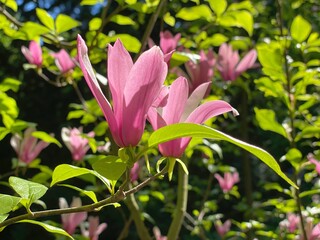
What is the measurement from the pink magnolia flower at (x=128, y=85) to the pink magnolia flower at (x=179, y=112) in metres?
0.04

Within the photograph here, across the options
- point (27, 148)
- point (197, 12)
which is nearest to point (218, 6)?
point (197, 12)

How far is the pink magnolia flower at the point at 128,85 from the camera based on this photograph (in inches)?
21.8

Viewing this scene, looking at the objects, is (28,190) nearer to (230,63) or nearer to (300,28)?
(300,28)

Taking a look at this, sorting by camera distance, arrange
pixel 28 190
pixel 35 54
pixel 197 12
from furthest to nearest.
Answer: pixel 35 54, pixel 197 12, pixel 28 190

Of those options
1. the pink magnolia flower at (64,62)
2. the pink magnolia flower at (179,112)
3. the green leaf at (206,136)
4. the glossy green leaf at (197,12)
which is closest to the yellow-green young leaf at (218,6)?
the glossy green leaf at (197,12)

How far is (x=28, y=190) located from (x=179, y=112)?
0.21 meters

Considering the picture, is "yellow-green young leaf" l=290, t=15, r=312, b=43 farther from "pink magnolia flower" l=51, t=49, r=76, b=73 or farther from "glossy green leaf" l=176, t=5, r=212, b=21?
"pink magnolia flower" l=51, t=49, r=76, b=73

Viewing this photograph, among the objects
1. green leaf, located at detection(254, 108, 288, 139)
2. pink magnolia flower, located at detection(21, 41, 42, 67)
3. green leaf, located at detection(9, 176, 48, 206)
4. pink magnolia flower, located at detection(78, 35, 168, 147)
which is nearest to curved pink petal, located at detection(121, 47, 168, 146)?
pink magnolia flower, located at detection(78, 35, 168, 147)

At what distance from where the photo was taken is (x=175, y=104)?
2.02 ft

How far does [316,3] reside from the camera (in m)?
1.76

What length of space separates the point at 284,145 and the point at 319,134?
2.65 ft

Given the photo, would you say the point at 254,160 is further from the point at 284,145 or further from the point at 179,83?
the point at 179,83

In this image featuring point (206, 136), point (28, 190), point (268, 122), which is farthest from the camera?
point (268, 122)

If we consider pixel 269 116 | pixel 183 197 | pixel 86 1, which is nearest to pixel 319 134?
pixel 269 116
